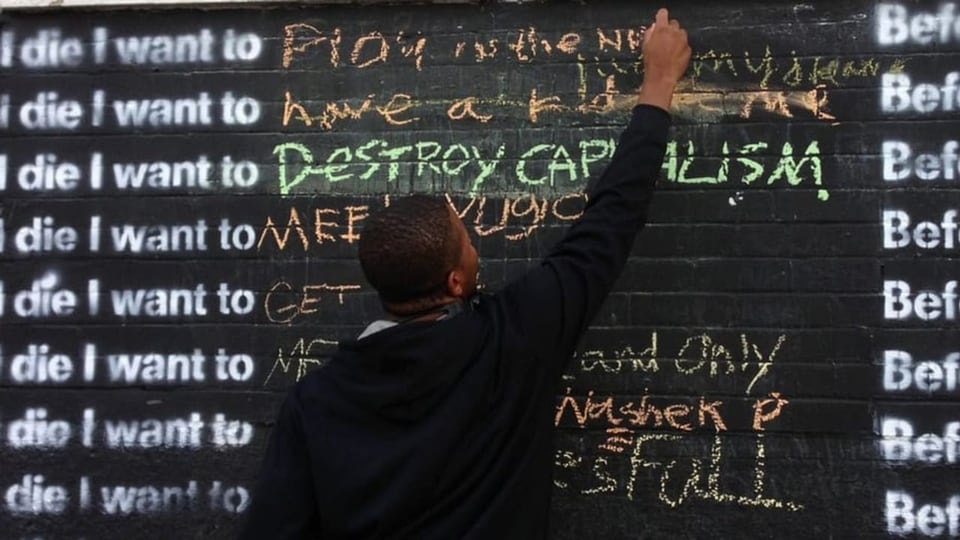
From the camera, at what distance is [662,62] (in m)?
2.67

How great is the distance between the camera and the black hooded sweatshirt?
2.00m

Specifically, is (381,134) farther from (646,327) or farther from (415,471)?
(415,471)

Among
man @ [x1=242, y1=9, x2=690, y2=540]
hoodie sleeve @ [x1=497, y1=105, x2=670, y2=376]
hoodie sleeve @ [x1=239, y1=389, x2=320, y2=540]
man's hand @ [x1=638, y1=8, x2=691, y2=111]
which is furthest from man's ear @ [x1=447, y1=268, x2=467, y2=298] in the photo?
man's hand @ [x1=638, y1=8, x2=691, y2=111]

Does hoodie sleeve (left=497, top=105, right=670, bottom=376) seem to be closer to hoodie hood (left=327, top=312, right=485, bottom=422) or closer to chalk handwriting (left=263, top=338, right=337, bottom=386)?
hoodie hood (left=327, top=312, right=485, bottom=422)

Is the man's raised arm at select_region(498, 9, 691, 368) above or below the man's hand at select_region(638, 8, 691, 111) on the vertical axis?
below

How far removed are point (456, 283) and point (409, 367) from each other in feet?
0.82

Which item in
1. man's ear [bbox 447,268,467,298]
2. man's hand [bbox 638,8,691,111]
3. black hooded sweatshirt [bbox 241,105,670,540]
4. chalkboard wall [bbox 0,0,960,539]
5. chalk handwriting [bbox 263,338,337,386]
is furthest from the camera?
chalk handwriting [bbox 263,338,337,386]

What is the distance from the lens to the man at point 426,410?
6.57 feet

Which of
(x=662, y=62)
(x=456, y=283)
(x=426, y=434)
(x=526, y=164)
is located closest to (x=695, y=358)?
(x=526, y=164)

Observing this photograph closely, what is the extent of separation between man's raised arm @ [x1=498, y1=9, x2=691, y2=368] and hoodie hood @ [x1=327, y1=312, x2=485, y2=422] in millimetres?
173

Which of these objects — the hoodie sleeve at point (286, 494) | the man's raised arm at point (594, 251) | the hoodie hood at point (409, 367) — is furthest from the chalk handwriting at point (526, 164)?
the hoodie sleeve at point (286, 494)

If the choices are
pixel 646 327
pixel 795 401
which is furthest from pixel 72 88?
pixel 795 401

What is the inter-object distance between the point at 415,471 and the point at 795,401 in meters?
1.85

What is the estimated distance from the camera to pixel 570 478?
3.35 meters
